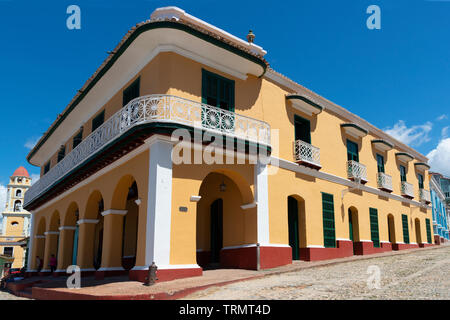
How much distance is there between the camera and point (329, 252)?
1617 cm

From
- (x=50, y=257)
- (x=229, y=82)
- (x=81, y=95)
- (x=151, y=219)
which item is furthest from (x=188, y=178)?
(x=50, y=257)

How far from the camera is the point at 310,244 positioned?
50.4 feet

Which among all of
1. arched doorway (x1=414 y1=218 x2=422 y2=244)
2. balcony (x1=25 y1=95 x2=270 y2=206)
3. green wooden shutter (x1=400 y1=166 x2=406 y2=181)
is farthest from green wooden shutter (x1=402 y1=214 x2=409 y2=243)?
balcony (x1=25 y1=95 x2=270 y2=206)

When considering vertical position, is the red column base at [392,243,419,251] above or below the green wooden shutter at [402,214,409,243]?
below

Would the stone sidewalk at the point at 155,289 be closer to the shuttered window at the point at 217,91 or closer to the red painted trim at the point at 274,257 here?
the red painted trim at the point at 274,257

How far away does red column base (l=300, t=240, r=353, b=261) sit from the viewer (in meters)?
15.2

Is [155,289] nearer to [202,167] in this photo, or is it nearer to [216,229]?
[202,167]

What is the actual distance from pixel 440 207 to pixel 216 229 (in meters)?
32.4

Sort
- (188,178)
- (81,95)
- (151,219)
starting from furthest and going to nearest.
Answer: (81,95) < (188,178) < (151,219)

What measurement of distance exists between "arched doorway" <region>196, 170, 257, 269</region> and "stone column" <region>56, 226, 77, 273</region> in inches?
281

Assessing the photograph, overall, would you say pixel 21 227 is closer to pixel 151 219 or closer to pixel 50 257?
pixel 50 257

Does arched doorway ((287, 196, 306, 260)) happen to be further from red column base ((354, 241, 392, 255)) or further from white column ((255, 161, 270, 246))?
red column base ((354, 241, 392, 255))

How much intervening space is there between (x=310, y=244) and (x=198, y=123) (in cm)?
694

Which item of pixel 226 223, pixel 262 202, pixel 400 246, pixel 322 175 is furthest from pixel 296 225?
pixel 400 246
